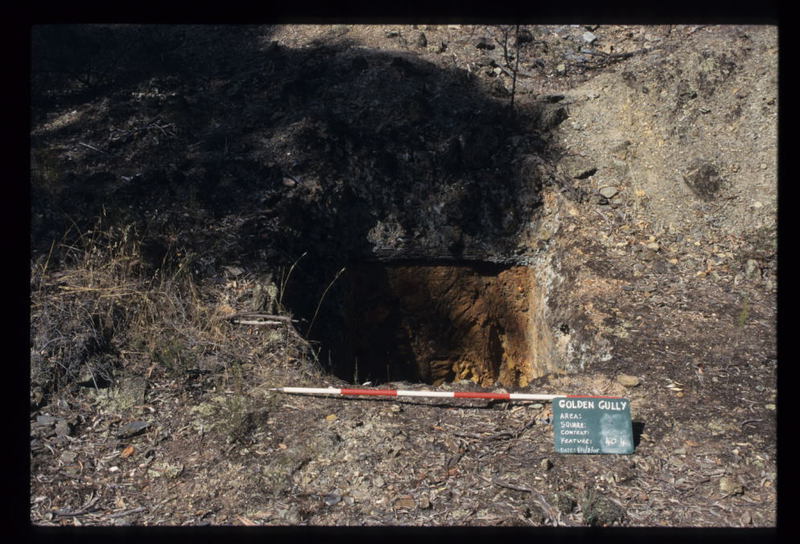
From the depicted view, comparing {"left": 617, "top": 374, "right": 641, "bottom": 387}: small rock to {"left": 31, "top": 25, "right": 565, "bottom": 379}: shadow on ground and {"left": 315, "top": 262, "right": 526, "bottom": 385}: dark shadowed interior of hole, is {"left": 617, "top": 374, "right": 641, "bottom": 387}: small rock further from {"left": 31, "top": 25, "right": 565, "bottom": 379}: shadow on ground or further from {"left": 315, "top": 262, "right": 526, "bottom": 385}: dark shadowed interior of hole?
{"left": 31, "top": 25, "right": 565, "bottom": 379}: shadow on ground

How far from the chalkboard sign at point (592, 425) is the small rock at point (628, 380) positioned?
0.67 m

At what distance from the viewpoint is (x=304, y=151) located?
6.11 m

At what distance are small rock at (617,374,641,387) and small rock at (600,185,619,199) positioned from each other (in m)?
2.30

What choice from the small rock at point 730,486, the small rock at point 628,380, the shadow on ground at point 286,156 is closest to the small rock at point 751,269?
the small rock at point 628,380

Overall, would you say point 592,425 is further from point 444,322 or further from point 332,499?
point 444,322

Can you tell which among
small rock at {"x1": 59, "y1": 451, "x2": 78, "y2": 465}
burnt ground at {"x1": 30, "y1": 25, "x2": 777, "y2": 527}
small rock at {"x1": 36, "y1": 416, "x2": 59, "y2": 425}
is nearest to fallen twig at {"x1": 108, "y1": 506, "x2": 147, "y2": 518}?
burnt ground at {"x1": 30, "y1": 25, "x2": 777, "y2": 527}

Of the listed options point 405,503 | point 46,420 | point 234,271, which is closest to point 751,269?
point 405,503

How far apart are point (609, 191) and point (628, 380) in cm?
241

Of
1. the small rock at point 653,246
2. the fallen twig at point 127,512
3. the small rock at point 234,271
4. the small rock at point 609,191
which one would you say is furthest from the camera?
the small rock at point 609,191

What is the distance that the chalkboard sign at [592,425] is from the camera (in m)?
3.53

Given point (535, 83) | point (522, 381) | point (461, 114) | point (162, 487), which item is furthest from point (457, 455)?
point (535, 83)

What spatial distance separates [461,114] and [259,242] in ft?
9.03

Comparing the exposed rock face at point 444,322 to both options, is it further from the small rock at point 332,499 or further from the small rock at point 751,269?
the small rock at point 332,499

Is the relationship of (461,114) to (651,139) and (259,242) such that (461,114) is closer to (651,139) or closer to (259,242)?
(651,139)
